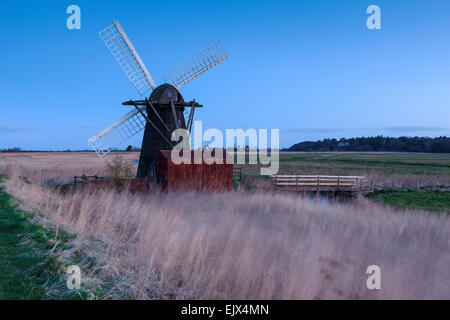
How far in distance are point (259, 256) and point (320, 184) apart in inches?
648

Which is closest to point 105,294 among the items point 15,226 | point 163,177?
point 15,226

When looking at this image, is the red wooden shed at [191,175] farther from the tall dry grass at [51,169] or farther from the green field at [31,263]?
the green field at [31,263]

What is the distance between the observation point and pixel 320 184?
20.6 meters

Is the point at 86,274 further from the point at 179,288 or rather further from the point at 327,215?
the point at 327,215

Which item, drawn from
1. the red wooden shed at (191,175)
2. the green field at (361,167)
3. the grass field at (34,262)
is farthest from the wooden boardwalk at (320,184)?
the grass field at (34,262)

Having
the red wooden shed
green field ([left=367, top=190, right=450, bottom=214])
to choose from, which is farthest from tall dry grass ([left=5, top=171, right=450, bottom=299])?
green field ([left=367, top=190, right=450, bottom=214])

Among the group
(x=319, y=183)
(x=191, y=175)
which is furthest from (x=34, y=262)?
(x=319, y=183)

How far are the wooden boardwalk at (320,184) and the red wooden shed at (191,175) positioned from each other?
15.9 feet

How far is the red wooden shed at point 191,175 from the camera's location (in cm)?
1577

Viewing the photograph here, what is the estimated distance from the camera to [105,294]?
148 inches

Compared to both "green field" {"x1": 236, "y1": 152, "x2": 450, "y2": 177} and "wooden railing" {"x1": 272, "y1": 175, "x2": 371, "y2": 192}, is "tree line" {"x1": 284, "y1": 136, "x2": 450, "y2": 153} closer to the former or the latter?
"green field" {"x1": 236, "y1": 152, "x2": 450, "y2": 177}

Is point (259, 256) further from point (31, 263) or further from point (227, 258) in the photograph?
point (31, 263)

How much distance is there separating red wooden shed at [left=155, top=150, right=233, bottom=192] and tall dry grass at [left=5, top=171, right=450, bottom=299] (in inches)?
249
